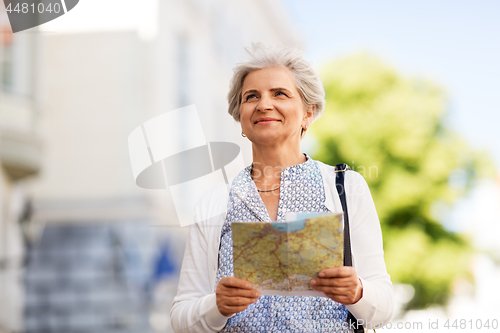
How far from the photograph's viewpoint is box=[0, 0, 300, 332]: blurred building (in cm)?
781

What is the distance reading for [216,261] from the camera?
6.33 feet

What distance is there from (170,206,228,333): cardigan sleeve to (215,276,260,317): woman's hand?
80 millimetres

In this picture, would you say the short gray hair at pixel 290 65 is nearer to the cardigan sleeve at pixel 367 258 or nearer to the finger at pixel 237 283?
the cardigan sleeve at pixel 367 258

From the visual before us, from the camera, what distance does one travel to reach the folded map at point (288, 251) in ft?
4.98

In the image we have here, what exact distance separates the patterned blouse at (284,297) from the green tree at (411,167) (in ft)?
38.5

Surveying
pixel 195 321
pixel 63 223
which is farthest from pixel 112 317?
pixel 195 321

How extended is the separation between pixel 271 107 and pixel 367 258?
0.63 metres

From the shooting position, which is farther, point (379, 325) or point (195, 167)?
point (195, 167)

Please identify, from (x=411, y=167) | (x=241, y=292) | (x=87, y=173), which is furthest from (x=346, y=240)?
(x=411, y=167)

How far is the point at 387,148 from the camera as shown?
13.7m

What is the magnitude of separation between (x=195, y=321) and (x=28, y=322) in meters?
7.51

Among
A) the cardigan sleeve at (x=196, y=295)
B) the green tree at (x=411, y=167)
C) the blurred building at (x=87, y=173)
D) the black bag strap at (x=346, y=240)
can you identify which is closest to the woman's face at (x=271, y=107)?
the black bag strap at (x=346, y=240)

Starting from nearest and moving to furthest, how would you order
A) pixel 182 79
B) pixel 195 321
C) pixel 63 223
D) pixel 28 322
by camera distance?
1. pixel 195 321
2. pixel 28 322
3. pixel 63 223
4. pixel 182 79

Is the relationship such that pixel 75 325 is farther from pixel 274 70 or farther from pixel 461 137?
pixel 461 137
